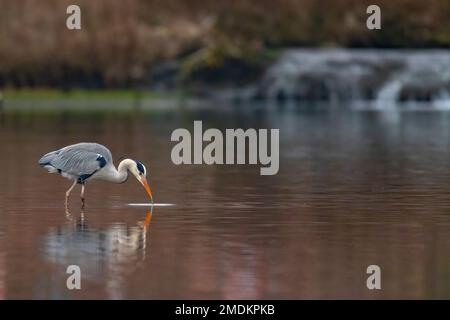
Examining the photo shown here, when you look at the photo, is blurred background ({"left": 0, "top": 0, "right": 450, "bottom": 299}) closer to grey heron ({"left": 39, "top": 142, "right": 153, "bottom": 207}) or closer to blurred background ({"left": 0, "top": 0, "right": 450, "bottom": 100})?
blurred background ({"left": 0, "top": 0, "right": 450, "bottom": 100})

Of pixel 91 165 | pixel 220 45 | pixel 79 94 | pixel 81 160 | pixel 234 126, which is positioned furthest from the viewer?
pixel 220 45

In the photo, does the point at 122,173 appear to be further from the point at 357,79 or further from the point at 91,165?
the point at 357,79

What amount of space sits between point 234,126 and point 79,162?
2509cm

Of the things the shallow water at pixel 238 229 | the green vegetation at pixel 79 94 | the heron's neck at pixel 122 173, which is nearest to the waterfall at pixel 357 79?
the green vegetation at pixel 79 94

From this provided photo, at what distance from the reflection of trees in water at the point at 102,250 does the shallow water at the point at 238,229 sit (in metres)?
0.02

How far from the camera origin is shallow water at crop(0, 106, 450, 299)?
552 inches

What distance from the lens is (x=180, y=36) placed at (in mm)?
81312

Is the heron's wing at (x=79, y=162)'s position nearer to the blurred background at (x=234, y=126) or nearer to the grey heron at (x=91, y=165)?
the grey heron at (x=91, y=165)

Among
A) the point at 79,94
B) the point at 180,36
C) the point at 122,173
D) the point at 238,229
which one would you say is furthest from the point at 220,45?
the point at 238,229

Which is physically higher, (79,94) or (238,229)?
(79,94)

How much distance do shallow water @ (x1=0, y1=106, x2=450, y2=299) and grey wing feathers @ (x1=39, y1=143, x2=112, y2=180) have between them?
1.93 feet
